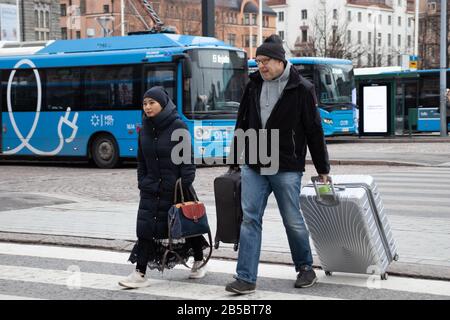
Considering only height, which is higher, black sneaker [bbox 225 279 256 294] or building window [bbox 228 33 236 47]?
building window [bbox 228 33 236 47]

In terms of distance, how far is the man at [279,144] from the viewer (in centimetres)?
654

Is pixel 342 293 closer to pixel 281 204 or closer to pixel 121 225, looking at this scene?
pixel 281 204

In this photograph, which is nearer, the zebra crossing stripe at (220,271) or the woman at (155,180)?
the zebra crossing stripe at (220,271)

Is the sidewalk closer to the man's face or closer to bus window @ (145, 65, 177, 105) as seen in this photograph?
the man's face

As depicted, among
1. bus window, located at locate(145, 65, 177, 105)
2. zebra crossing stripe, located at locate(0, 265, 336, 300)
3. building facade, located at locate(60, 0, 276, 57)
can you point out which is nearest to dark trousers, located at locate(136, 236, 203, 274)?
zebra crossing stripe, located at locate(0, 265, 336, 300)

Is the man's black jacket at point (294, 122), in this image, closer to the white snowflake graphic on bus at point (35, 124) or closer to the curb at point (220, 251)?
the curb at point (220, 251)

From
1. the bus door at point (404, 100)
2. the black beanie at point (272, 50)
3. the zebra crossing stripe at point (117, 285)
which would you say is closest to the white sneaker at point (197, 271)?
the zebra crossing stripe at point (117, 285)

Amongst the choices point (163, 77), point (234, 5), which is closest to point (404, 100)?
point (163, 77)

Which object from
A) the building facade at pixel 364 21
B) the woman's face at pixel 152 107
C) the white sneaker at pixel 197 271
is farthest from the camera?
the building facade at pixel 364 21

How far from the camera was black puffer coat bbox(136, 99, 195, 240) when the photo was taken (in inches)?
273

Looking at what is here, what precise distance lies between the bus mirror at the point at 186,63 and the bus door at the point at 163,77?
291 mm

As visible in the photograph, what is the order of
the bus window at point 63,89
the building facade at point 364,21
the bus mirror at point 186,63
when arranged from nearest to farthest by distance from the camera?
the bus mirror at point 186,63 → the bus window at point 63,89 → the building facade at point 364,21

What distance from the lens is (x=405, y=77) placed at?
3606 cm

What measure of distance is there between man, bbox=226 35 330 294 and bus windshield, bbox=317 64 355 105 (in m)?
25.2
